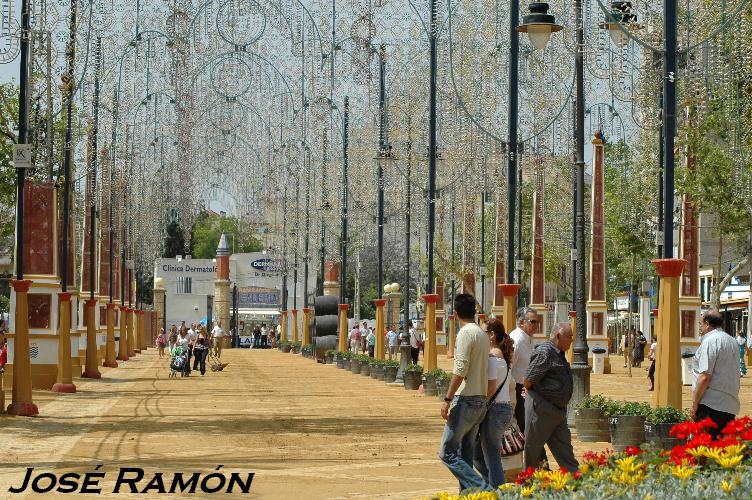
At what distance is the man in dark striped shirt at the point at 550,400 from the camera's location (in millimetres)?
14109

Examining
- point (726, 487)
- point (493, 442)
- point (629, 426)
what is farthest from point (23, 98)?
point (726, 487)

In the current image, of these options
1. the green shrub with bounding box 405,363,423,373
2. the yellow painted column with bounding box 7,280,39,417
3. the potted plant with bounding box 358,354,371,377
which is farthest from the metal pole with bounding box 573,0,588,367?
the potted plant with bounding box 358,354,371,377

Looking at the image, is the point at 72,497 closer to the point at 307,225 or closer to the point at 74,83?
the point at 74,83

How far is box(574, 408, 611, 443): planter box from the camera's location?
21359mm

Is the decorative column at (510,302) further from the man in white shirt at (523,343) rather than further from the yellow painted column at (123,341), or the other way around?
the yellow painted column at (123,341)

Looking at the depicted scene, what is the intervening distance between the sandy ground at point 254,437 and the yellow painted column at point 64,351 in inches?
17.4

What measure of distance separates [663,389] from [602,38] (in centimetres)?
807

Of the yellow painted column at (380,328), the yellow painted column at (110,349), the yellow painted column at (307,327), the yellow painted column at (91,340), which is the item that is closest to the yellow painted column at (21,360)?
the yellow painted column at (91,340)

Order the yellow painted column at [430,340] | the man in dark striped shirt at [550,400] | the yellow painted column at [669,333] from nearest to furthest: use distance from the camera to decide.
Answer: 1. the man in dark striped shirt at [550,400]
2. the yellow painted column at [669,333]
3. the yellow painted column at [430,340]

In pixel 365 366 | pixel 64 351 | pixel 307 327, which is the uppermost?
pixel 64 351

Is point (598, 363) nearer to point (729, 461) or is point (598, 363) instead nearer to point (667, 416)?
point (667, 416)

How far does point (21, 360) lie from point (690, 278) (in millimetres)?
20836

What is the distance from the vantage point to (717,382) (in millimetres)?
13719

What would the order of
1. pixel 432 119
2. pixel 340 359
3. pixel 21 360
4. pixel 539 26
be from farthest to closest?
pixel 340 359
pixel 432 119
pixel 21 360
pixel 539 26
